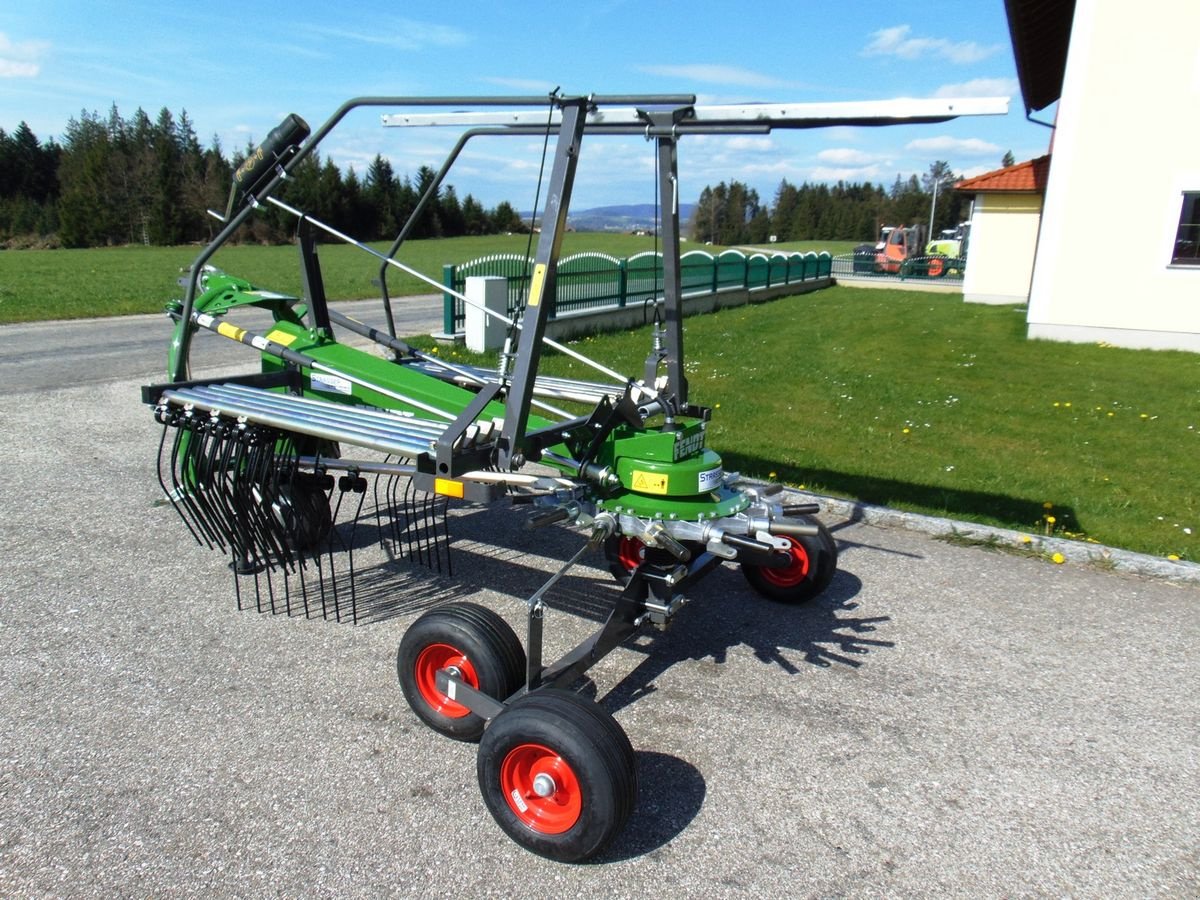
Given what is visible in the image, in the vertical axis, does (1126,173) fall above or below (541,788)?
above

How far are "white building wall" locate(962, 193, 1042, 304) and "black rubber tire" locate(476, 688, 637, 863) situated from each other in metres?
22.9

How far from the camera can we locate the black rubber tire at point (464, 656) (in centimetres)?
305

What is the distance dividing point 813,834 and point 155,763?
2.31 meters

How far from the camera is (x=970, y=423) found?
26.6 ft

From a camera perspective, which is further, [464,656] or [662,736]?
[662,736]

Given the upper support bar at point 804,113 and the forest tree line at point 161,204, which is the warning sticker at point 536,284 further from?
the forest tree line at point 161,204

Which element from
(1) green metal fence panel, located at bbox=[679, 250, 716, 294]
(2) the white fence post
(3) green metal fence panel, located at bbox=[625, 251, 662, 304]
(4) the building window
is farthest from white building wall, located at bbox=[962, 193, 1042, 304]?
(2) the white fence post

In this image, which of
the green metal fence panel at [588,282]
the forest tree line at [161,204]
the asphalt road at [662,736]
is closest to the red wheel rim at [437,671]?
the asphalt road at [662,736]

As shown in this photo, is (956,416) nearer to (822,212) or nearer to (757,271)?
(757,271)

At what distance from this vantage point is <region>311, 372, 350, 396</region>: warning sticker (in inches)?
169

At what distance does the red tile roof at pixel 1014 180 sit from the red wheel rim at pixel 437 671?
22.6 metres

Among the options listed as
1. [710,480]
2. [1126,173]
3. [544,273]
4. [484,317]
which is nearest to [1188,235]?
→ [1126,173]

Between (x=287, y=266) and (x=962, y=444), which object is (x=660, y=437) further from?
(x=287, y=266)

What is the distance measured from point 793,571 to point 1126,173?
12.7 metres
